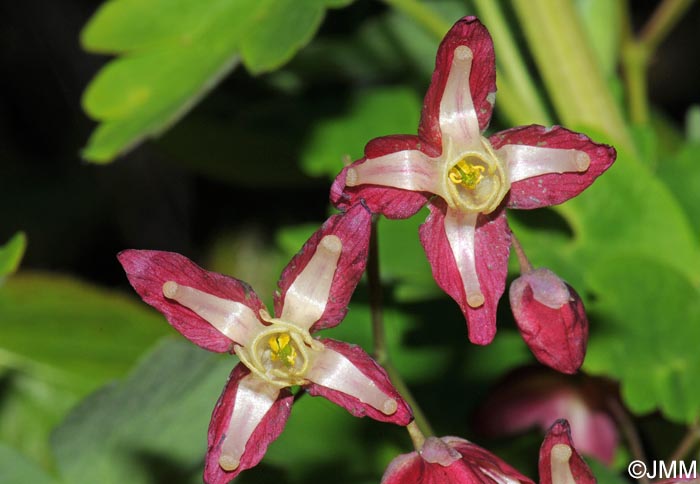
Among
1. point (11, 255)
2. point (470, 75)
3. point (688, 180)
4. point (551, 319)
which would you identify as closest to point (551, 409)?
point (688, 180)

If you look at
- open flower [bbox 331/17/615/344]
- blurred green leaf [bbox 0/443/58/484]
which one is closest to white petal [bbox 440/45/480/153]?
open flower [bbox 331/17/615/344]

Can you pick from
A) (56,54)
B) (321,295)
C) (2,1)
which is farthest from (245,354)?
(2,1)

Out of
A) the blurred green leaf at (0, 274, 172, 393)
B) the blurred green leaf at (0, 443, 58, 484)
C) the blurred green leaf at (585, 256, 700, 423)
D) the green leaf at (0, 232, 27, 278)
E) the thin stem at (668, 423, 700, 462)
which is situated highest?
the green leaf at (0, 232, 27, 278)

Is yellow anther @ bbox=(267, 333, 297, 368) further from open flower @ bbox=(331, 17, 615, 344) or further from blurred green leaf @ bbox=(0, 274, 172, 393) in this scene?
blurred green leaf @ bbox=(0, 274, 172, 393)

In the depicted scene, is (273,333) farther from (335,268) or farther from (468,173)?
(468,173)

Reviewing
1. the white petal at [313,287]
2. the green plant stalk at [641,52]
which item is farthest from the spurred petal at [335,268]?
the green plant stalk at [641,52]

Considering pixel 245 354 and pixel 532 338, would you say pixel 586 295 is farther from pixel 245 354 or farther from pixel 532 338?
pixel 245 354

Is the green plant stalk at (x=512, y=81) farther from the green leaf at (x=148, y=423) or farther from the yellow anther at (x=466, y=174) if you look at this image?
the green leaf at (x=148, y=423)
